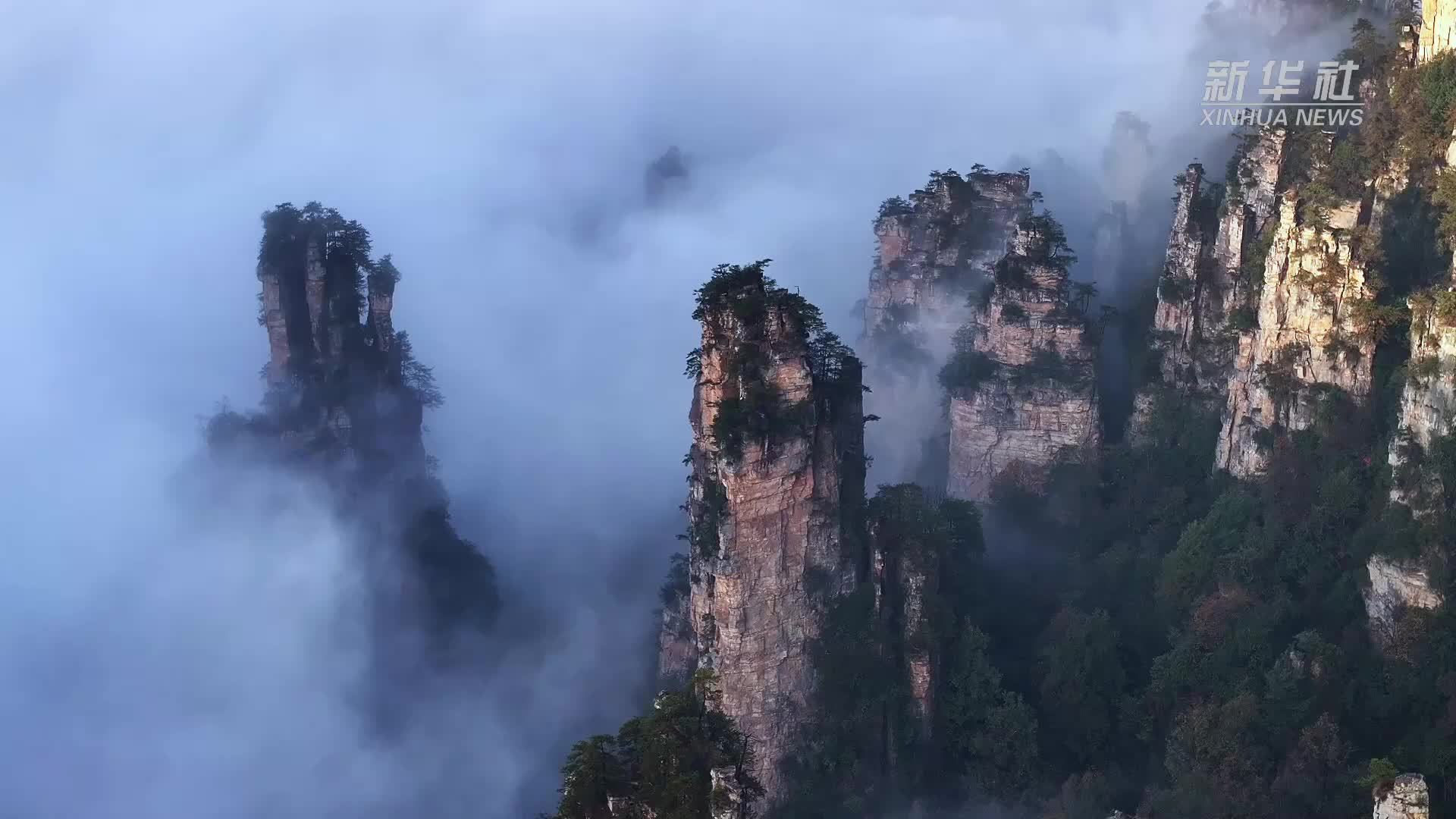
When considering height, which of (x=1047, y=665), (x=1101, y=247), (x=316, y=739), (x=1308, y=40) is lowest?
(x=316, y=739)

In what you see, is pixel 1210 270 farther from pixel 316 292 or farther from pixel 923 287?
pixel 316 292

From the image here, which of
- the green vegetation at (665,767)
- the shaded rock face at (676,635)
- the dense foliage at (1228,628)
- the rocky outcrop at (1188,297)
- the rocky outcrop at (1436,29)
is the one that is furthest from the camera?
the rocky outcrop at (1188,297)

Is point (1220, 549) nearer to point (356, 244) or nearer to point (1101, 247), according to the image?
point (1101, 247)

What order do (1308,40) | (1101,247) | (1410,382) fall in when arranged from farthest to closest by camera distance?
(1101,247)
(1308,40)
(1410,382)

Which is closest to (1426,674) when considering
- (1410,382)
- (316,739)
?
(1410,382)

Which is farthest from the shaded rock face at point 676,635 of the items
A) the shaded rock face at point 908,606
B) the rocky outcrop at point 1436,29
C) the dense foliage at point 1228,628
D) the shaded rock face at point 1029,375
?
the rocky outcrop at point 1436,29

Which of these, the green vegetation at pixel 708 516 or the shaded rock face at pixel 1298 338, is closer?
the green vegetation at pixel 708 516

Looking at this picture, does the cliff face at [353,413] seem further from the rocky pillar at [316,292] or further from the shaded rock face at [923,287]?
the shaded rock face at [923,287]
